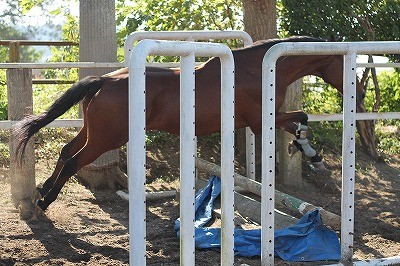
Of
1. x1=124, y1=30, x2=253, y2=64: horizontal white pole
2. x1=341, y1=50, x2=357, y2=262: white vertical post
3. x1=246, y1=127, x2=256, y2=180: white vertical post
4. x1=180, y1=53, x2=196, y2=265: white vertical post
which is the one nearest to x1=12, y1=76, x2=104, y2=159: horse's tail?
x1=124, y1=30, x2=253, y2=64: horizontal white pole

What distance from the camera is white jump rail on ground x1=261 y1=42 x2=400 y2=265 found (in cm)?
437

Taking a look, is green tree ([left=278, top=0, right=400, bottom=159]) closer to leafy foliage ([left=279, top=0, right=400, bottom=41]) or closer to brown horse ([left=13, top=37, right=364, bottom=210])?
leafy foliage ([left=279, top=0, right=400, bottom=41])

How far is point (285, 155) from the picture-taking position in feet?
27.4

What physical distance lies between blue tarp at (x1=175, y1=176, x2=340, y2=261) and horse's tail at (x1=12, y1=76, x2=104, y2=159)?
4.76 feet

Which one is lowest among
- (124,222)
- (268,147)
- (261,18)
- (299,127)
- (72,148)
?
(124,222)

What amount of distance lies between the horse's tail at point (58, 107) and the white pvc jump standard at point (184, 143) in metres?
2.27

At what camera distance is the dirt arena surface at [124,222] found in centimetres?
529

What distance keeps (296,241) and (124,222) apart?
69.6 inches

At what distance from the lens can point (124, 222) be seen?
21.5 feet

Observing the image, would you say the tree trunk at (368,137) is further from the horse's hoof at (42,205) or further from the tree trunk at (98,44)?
the horse's hoof at (42,205)

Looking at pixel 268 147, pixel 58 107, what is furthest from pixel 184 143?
pixel 58 107

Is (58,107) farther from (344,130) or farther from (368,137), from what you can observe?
(368,137)

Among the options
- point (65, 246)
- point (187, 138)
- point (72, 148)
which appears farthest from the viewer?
point (72, 148)

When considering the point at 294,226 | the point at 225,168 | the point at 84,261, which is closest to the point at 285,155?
the point at 294,226
